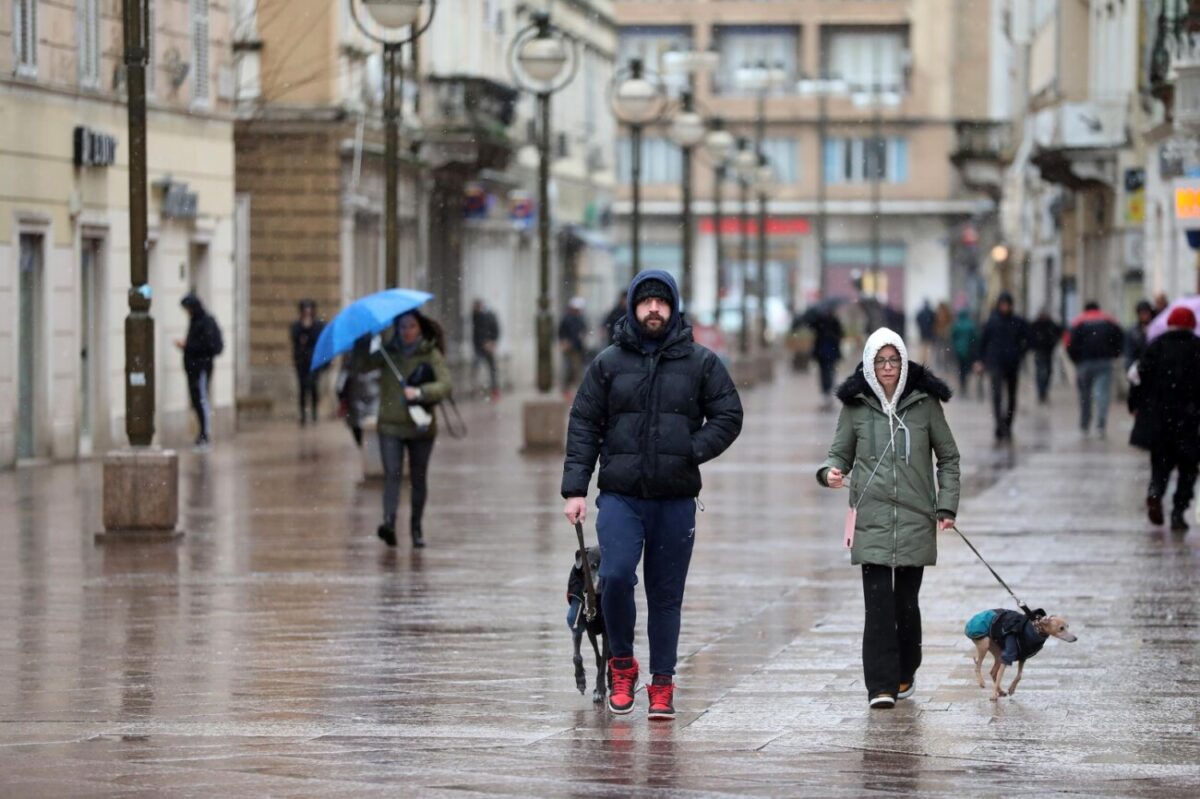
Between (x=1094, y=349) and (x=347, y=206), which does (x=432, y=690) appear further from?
(x=347, y=206)

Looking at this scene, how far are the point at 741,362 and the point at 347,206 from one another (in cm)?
1750

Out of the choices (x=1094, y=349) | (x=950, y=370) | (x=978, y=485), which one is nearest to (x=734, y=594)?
(x=978, y=485)

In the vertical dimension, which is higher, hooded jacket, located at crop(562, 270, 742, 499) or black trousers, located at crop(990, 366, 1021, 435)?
hooded jacket, located at crop(562, 270, 742, 499)

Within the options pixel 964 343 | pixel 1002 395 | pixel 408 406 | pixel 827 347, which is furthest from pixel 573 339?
pixel 408 406

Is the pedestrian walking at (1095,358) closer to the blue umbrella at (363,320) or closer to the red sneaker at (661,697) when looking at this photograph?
the blue umbrella at (363,320)

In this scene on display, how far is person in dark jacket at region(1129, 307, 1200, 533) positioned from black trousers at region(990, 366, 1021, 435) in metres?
13.5

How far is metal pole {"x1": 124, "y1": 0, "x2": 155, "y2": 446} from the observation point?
62.6 ft

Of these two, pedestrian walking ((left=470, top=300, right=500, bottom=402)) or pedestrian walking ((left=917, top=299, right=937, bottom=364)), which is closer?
pedestrian walking ((left=470, top=300, right=500, bottom=402))

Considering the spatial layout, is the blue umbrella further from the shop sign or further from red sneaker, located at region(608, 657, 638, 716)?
the shop sign

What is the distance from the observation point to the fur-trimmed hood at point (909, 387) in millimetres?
11477

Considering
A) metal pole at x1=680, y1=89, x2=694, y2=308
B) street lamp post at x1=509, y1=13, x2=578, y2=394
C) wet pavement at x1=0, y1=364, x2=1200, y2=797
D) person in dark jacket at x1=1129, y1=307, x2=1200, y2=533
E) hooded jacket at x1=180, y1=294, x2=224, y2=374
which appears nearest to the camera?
wet pavement at x1=0, y1=364, x2=1200, y2=797

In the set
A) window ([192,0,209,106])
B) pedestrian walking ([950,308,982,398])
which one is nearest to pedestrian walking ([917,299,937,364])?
pedestrian walking ([950,308,982,398])

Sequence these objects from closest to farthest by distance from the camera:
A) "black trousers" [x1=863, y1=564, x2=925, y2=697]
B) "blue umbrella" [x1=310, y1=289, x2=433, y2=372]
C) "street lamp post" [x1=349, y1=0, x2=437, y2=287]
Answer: "black trousers" [x1=863, y1=564, x2=925, y2=697]
"blue umbrella" [x1=310, y1=289, x2=433, y2=372]
"street lamp post" [x1=349, y1=0, x2=437, y2=287]

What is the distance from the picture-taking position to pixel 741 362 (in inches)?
2341
